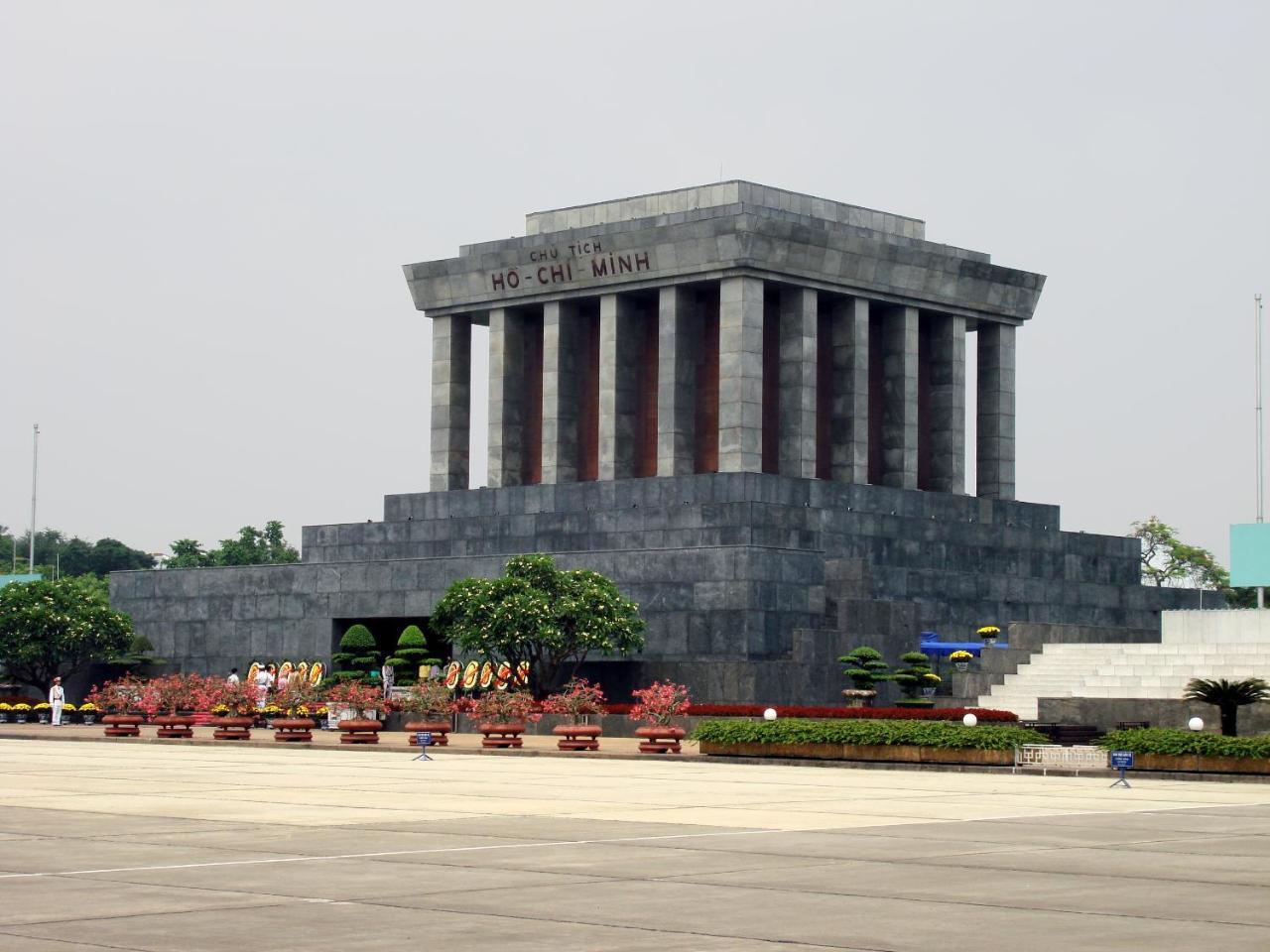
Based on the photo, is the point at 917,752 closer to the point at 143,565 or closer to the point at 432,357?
the point at 432,357

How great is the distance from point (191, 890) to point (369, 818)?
8.48 m

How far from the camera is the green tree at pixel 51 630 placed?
6738 centimetres

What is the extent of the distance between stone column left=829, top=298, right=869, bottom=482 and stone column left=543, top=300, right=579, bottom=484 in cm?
914

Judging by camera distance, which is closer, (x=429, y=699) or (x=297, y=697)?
(x=429, y=699)

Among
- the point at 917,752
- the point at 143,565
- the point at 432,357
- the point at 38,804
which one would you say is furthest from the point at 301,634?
the point at 143,565

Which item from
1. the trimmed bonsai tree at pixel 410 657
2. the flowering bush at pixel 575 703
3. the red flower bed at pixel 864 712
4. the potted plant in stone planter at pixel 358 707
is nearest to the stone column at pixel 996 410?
the trimmed bonsai tree at pixel 410 657

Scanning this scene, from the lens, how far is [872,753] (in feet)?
140

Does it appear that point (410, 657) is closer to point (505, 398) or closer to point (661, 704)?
point (505, 398)

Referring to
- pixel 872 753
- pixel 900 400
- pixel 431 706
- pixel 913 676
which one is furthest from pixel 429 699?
pixel 900 400

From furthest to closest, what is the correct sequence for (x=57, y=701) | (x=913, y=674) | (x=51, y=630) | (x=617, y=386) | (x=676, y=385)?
1. (x=617, y=386)
2. (x=676, y=385)
3. (x=51, y=630)
4. (x=57, y=701)
5. (x=913, y=674)

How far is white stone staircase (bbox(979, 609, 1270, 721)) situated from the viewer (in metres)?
54.2

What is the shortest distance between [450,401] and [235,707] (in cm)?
2221

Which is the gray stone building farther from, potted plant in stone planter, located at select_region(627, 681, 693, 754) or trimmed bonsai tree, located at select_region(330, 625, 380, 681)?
potted plant in stone planter, located at select_region(627, 681, 693, 754)

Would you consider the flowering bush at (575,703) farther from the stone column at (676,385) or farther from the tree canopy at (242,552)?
the tree canopy at (242,552)
